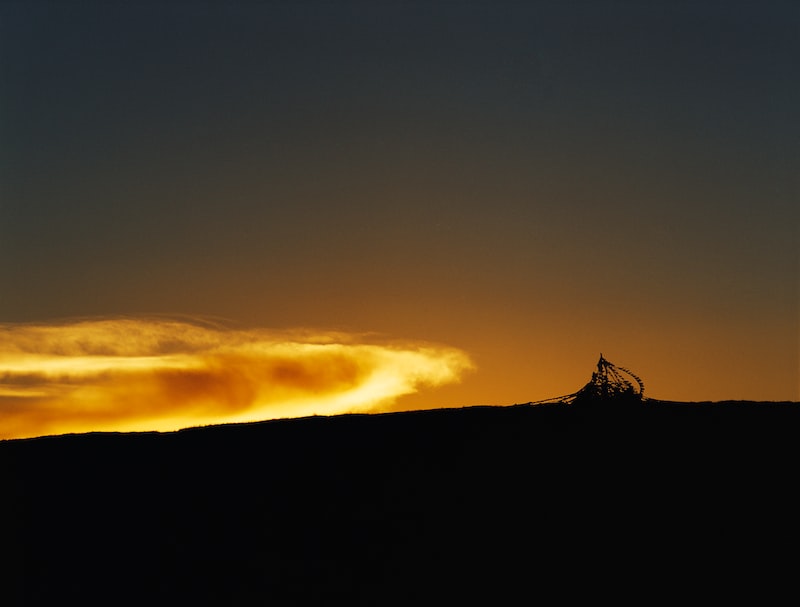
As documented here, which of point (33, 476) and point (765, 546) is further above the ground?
point (33, 476)

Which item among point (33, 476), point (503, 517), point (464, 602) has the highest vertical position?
point (33, 476)

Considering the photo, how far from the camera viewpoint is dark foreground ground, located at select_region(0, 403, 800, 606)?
464 inches

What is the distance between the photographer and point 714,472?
13.3m

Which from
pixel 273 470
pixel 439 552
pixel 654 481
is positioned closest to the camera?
pixel 439 552

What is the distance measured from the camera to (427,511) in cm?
1319

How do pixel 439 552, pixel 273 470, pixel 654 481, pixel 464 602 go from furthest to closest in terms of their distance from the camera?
pixel 273 470 < pixel 654 481 < pixel 439 552 < pixel 464 602

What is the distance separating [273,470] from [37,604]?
350 cm

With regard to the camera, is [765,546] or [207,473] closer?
[765,546]

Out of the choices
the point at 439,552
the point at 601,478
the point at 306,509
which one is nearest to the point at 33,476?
the point at 306,509

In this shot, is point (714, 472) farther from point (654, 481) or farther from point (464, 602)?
point (464, 602)

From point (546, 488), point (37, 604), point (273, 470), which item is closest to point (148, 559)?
point (37, 604)

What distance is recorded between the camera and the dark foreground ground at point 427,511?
1180 centimetres

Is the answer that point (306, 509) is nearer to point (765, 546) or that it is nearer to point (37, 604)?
point (37, 604)

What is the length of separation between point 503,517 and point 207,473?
14.2ft
